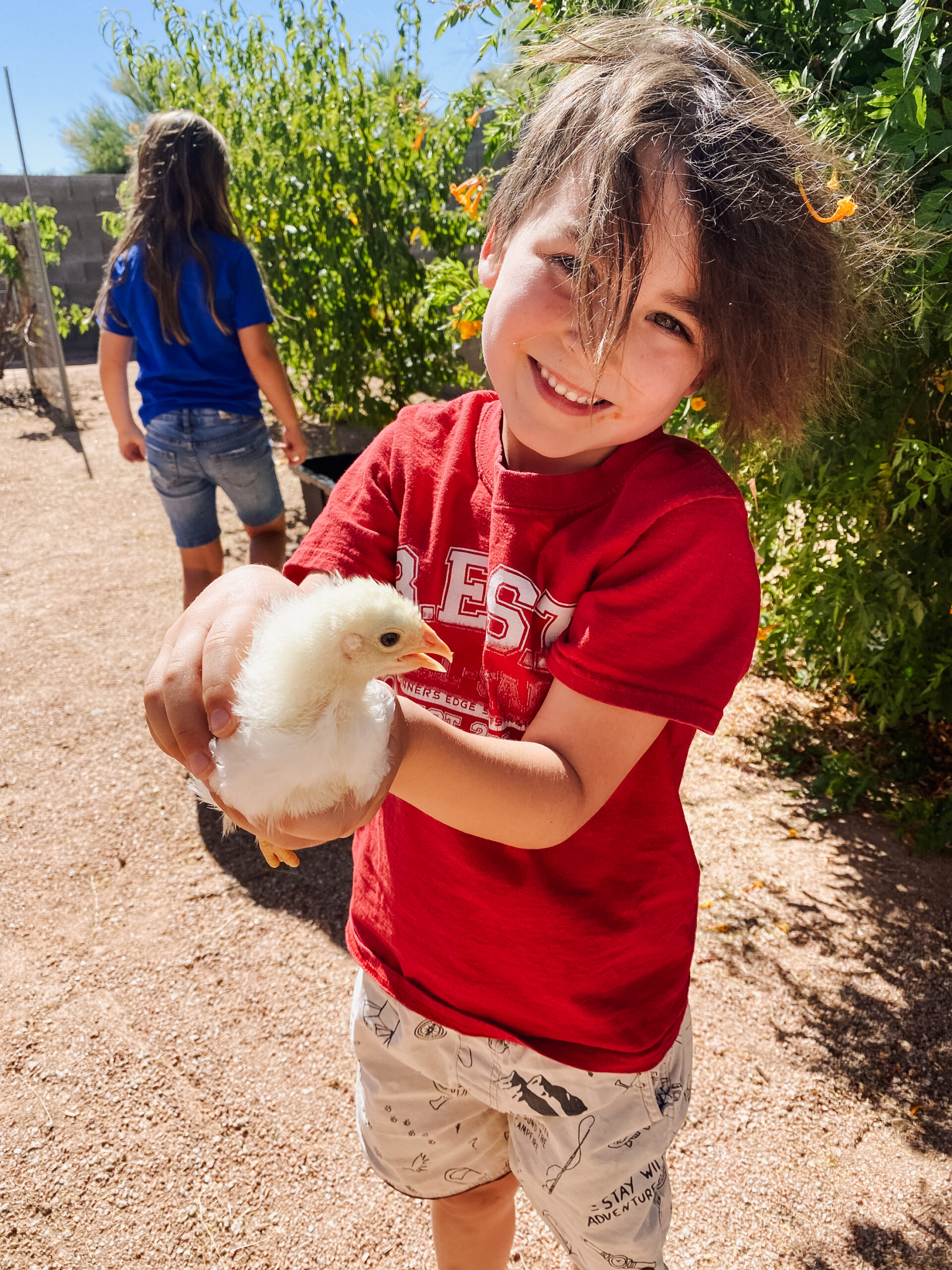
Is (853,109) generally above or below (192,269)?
above

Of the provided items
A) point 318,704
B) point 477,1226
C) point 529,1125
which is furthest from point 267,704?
point 477,1226

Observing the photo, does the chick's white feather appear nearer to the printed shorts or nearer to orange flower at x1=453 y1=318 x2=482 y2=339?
the printed shorts

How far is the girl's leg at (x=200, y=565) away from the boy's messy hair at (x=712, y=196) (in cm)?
353

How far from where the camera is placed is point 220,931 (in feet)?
10.9

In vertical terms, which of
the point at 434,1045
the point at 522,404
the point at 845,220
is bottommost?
the point at 434,1045

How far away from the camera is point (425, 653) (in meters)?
1.15

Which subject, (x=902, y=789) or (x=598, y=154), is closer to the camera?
(x=598, y=154)

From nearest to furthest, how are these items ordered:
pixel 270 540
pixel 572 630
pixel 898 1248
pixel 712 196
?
pixel 712 196 → pixel 572 630 → pixel 898 1248 → pixel 270 540

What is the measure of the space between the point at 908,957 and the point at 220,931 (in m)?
2.57

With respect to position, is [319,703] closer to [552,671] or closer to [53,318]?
[552,671]

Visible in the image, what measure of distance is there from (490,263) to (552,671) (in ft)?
2.37

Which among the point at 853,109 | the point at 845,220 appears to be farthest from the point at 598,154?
the point at 853,109

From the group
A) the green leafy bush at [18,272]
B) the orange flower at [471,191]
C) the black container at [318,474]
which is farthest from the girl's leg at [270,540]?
the green leafy bush at [18,272]

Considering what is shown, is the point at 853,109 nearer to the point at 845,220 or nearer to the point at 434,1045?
the point at 845,220
